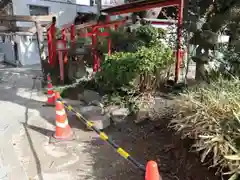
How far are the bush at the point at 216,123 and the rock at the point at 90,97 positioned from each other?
328cm

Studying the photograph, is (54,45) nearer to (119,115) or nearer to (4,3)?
(119,115)

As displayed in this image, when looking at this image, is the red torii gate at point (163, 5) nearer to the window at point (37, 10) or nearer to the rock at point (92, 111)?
the rock at point (92, 111)

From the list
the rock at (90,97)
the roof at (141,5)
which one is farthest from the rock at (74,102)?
the roof at (141,5)

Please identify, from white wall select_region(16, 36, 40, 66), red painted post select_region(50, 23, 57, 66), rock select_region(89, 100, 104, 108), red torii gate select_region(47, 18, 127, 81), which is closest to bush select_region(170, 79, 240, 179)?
rock select_region(89, 100, 104, 108)

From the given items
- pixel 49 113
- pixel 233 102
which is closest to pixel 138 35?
pixel 49 113

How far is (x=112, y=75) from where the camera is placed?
216 inches

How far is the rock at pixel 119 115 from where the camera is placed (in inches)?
187

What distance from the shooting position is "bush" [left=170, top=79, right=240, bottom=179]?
2.11 meters

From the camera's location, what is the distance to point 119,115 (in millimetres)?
4797

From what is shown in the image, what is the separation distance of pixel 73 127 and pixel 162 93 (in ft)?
7.21

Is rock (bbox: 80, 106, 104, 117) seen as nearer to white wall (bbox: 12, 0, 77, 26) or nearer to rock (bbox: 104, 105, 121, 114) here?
rock (bbox: 104, 105, 121, 114)

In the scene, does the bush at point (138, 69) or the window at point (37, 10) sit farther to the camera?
the window at point (37, 10)

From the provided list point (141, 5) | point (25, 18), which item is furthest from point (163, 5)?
point (25, 18)

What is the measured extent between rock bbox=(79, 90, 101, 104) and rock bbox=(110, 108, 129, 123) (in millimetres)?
994
